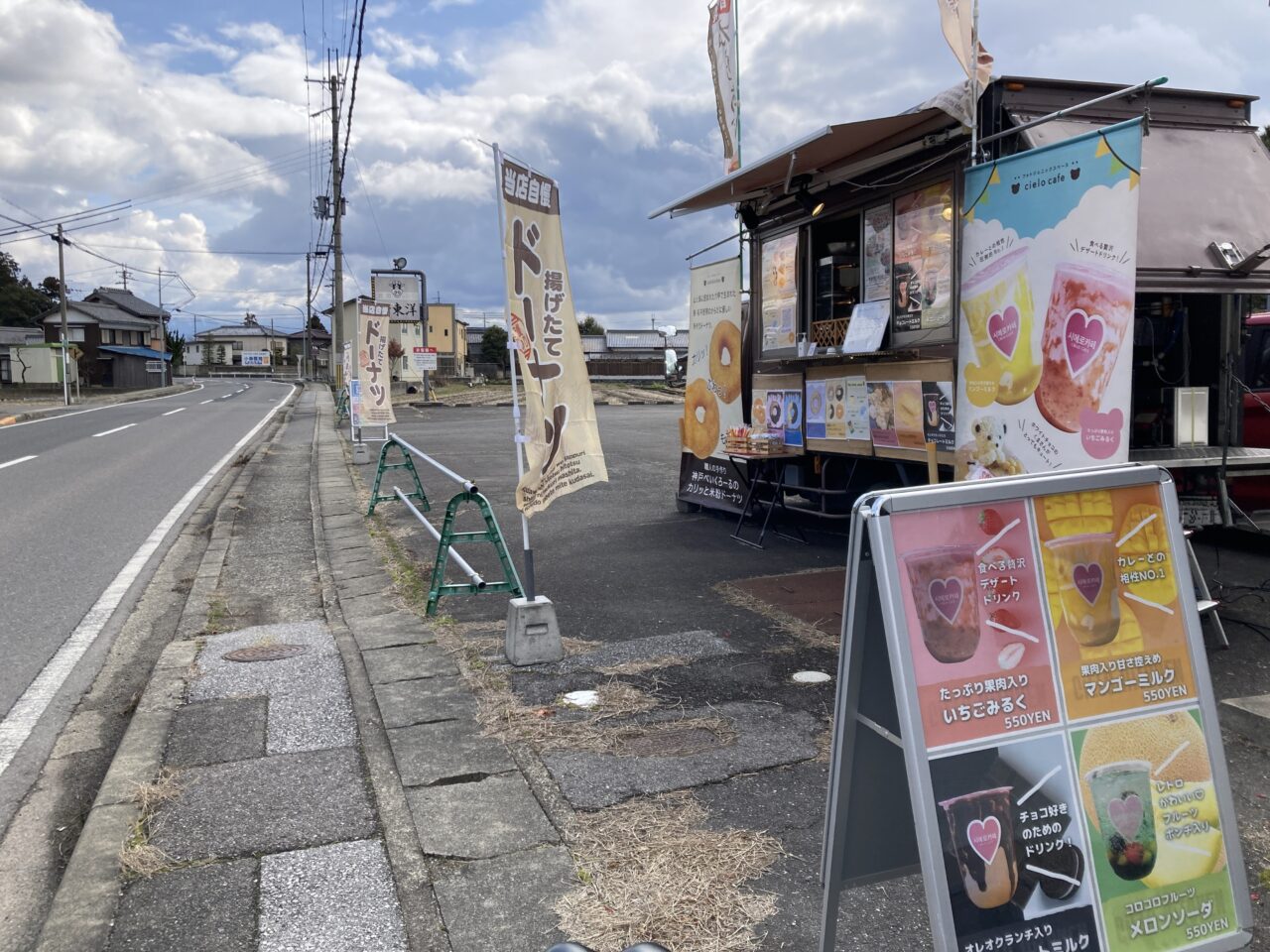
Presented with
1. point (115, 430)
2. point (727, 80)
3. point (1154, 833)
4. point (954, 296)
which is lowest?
point (1154, 833)

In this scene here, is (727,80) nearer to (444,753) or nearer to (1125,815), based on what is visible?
(444,753)

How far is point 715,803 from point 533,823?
2.20 feet

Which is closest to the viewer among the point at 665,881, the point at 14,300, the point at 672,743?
the point at 665,881

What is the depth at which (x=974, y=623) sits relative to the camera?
2.21 metres

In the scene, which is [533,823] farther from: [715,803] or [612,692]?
[612,692]

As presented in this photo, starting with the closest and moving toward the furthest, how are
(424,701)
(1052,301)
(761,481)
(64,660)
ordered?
(424,701), (1052,301), (64,660), (761,481)

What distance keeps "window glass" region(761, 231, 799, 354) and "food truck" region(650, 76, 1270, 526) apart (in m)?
0.02

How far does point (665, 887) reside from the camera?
290 cm

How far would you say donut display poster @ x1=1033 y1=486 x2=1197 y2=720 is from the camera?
2.29m

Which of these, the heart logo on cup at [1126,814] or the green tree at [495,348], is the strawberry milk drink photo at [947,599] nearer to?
the heart logo on cup at [1126,814]

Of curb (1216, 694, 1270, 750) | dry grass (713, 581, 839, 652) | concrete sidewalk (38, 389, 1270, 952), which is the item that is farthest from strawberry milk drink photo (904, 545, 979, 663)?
dry grass (713, 581, 839, 652)

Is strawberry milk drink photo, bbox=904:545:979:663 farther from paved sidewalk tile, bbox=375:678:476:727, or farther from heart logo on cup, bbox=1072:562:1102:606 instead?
paved sidewalk tile, bbox=375:678:476:727

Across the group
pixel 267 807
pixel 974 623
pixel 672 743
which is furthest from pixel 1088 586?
pixel 267 807

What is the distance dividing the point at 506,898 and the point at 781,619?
3.47 metres
